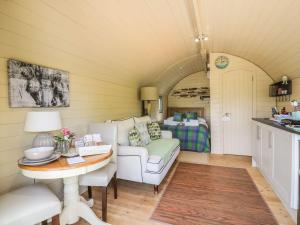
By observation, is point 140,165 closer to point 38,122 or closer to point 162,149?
point 162,149

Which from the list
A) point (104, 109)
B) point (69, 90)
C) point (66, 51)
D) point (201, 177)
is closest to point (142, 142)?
point (104, 109)

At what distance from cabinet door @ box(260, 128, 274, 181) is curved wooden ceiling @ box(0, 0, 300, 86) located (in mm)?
1182

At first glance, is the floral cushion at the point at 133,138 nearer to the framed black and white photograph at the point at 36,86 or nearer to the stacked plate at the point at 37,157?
the framed black and white photograph at the point at 36,86

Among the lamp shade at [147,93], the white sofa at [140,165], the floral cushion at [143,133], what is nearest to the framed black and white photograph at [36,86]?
the white sofa at [140,165]

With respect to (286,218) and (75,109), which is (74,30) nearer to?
(75,109)

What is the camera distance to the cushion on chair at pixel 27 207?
4.01ft

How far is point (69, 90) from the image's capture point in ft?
7.91

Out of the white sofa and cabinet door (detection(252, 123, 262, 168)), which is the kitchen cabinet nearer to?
cabinet door (detection(252, 123, 262, 168))

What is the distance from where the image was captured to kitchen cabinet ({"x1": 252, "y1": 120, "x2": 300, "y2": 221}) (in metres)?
1.85

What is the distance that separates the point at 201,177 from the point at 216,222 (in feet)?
3.80

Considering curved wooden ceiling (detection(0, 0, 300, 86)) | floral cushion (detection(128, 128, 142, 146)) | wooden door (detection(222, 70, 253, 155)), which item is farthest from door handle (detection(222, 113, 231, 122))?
floral cushion (detection(128, 128, 142, 146))

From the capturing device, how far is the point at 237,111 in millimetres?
4336

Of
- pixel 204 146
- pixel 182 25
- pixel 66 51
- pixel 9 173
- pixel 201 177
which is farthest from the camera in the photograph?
pixel 204 146

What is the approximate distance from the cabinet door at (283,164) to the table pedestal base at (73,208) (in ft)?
6.59
